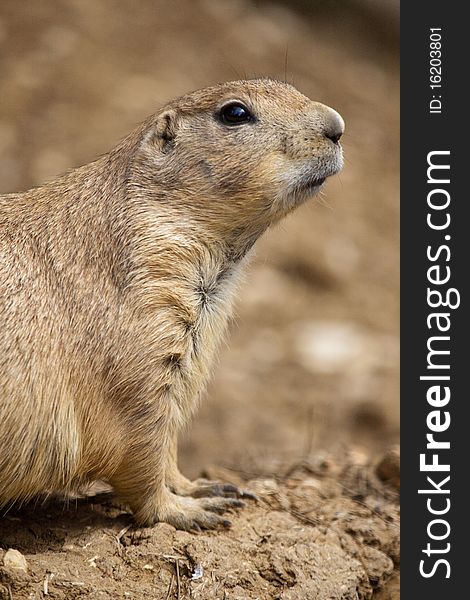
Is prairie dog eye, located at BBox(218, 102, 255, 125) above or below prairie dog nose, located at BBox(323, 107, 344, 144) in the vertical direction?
above

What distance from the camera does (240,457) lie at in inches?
309

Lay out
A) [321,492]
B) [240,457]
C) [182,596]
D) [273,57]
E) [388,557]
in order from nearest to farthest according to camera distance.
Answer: [182,596] < [388,557] < [321,492] < [240,457] < [273,57]

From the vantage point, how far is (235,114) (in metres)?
4.93

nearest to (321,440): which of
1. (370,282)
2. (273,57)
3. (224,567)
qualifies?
(370,282)

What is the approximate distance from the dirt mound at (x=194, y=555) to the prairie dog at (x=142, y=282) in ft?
0.57

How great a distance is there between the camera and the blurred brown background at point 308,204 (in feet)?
32.1

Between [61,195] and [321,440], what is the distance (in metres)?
4.77

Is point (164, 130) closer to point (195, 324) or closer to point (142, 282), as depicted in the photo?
point (142, 282)

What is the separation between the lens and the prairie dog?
4.45 m

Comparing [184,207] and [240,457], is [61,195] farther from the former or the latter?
[240,457]

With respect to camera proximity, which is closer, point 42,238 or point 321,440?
point 42,238

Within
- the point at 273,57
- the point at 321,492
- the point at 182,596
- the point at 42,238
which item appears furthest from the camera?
the point at 273,57

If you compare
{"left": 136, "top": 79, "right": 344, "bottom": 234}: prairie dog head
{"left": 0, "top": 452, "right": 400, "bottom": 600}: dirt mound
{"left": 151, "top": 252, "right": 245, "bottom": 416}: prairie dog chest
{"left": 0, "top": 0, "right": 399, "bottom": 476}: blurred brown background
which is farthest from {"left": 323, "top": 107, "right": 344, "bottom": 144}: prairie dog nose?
{"left": 0, "top": 0, "right": 399, "bottom": 476}: blurred brown background

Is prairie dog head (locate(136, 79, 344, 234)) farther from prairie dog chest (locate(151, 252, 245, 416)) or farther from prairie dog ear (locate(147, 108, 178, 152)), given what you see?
prairie dog chest (locate(151, 252, 245, 416))
